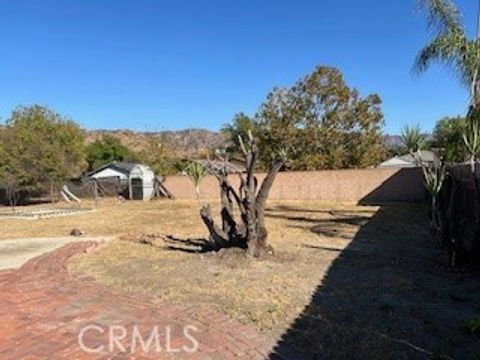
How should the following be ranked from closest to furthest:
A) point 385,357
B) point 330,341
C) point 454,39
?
point 385,357
point 330,341
point 454,39

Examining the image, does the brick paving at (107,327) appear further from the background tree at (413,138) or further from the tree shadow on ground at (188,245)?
the background tree at (413,138)

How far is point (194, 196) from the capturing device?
26.9 m

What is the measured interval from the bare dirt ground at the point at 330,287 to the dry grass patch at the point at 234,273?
0.04 feet

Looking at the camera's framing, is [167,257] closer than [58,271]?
No

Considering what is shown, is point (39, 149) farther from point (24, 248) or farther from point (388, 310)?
point (388, 310)

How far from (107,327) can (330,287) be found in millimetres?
2797

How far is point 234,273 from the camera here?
697cm

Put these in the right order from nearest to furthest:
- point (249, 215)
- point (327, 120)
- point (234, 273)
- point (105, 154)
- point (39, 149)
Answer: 1. point (234, 273)
2. point (249, 215)
3. point (39, 149)
4. point (327, 120)
5. point (105, 154)

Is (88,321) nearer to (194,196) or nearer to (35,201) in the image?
(194,196)

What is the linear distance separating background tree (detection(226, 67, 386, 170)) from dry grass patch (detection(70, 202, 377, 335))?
19.3 metres

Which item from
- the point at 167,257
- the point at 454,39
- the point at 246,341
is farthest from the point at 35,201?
the point at 246,341

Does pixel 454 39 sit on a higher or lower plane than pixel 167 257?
higher

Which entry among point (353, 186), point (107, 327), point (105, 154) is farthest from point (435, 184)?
point (105, 154)

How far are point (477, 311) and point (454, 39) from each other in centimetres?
777
